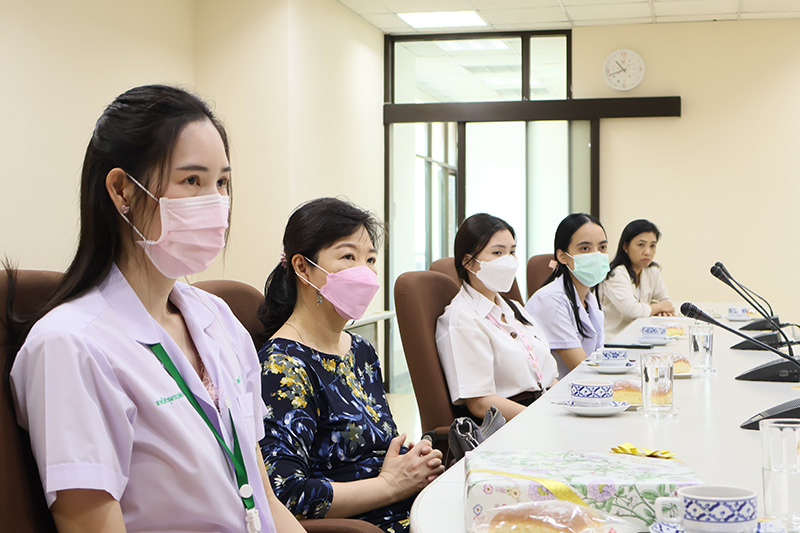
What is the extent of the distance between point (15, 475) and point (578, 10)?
20.2 feet

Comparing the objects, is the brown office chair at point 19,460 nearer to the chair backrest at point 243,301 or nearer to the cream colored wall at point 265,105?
the chair backrest at point 243,301

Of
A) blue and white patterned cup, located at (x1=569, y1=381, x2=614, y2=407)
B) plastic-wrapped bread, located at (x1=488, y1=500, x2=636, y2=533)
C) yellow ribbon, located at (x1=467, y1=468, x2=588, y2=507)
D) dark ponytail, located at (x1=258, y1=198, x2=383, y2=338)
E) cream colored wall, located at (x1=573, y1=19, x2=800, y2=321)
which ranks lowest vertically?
blue and white patterned cup, located at (x1=569, y1=381, x2=614, y2=407)

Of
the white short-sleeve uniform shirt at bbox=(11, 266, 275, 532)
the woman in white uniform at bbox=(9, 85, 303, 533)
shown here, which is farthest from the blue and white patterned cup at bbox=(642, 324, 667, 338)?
the white short-sleeve uniform shirt at bbox=(11, 266, 275, 532)

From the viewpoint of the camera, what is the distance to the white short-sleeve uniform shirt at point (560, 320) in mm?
3436

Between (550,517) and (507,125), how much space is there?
634 centimetres

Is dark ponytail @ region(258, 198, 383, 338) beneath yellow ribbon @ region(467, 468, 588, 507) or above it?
above

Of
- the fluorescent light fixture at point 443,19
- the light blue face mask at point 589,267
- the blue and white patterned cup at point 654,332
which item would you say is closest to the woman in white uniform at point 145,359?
the blue and white patterned cup at point 654,332

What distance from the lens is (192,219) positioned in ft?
4.19

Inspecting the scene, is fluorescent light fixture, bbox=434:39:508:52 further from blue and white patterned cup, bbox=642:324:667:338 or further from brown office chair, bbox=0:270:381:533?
brown office chair, bbox=0:270:381:533

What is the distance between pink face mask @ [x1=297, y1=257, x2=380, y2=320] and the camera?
196 cm

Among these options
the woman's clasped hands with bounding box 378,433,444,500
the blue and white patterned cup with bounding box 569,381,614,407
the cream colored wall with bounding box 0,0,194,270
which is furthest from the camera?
the cream colored wall with bounding box 0,0,194,270

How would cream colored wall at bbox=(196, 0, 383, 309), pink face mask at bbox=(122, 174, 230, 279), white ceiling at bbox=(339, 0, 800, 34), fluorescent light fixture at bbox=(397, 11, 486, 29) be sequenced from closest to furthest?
pink face mask at bbox=(122, 174, 230, 279)
cream colored wall at bbox=(196, 0, 383, 309)
white ceiling at bbox=(339, 0, 800, 34)
fluorescent light fixture at bbox=(397, 11, 486, 29)

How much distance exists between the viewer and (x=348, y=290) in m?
1.98

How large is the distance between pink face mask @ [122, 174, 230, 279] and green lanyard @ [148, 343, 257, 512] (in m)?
0.15
